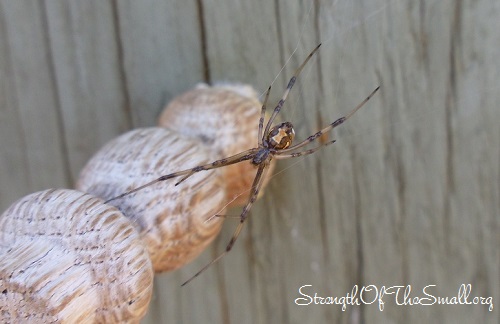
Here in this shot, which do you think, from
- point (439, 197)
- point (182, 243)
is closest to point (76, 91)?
point (182, 243)

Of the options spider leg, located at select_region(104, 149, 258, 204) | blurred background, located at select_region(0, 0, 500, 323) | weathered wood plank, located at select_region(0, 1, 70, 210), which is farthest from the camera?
weathered wood plank, located at select_region(0, 1, 70, 210)

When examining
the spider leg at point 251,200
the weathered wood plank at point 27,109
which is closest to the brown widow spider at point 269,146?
the spider leg at point 251,200

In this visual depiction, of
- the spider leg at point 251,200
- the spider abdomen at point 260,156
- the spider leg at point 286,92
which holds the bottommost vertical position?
the spider leg at point 251,200

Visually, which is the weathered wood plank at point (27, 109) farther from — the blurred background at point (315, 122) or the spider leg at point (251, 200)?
the spider leg at point (251, 200)

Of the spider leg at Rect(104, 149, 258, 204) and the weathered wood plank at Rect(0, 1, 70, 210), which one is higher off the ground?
the weathered wood plank at Rect(0, 1, 70, 210)

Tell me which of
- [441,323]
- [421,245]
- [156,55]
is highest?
[156,55]

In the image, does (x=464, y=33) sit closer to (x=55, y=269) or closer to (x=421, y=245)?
(x=421, y=245)

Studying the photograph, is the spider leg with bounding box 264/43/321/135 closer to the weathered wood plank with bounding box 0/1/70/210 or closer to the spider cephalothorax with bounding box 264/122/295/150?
the spider cephalothorax with bounding box 264/122/295/150

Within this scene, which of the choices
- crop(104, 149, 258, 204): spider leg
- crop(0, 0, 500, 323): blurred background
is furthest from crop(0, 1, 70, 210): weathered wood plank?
crop(104, 149, 258, 204): spider leg

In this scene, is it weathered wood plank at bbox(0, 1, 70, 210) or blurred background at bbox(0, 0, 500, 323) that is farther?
weathered wood plank at bbox(0, 1, 70, 210)
